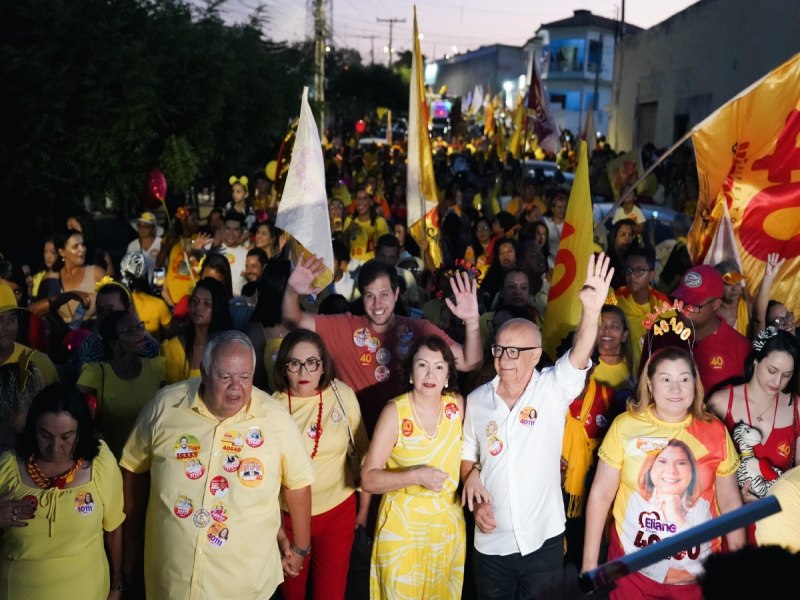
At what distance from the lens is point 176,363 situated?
17.9 feet

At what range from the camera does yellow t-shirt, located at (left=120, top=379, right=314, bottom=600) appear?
393cm

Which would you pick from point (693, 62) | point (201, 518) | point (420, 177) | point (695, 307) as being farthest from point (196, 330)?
point (693, 62)

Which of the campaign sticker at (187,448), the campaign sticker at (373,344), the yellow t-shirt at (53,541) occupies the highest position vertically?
the campaign sticker at (373,344)

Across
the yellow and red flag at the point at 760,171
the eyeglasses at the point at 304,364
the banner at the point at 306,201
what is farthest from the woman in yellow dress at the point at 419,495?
the yellow and red flag at the point at 760,171

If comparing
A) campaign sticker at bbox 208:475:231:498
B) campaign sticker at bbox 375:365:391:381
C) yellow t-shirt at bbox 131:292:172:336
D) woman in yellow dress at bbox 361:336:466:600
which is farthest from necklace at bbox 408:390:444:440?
yellow t-shirt at bbox 131:292:172:336

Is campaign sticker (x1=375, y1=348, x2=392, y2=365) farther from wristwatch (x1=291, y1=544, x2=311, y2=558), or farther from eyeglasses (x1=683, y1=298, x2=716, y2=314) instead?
eyeglasses (x1=683, y1=298, x2=716, y2=314)

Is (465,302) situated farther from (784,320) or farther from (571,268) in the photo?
(784,320)

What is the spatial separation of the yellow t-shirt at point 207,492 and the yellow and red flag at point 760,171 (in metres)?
4.02

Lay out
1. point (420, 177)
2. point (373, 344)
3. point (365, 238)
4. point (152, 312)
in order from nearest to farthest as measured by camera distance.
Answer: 1. point (373, 344)
2. point (152, 312)
3. point (420, 177)
4. point (365, 238)

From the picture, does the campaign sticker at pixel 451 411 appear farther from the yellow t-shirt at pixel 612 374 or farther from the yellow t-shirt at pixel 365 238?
the yellow t-shirt at pixel 365 238

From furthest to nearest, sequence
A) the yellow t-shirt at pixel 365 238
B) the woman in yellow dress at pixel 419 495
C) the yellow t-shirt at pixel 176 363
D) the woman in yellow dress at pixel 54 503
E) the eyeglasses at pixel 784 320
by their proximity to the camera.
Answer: the yellow t-shirt at pixel 365 238 < the eyeglasses at pixel 784 320 < the yellow t-shirt at pixel 176 363 < the woman in yellow dress at pixel 419 495 < the woman in yellow dress at pixel 54 503

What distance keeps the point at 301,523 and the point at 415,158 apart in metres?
4.69

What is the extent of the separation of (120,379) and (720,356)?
3.43 meters

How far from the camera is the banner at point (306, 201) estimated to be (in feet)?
18.3
